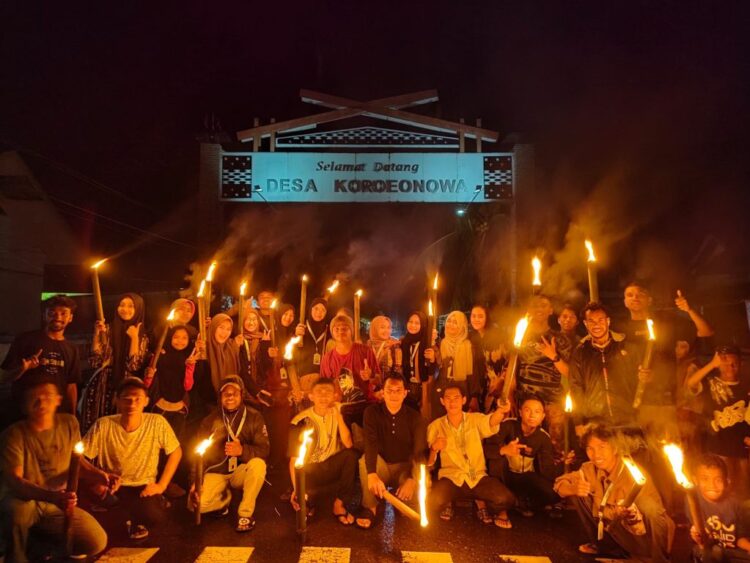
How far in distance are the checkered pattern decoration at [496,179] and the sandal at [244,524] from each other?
9.14m

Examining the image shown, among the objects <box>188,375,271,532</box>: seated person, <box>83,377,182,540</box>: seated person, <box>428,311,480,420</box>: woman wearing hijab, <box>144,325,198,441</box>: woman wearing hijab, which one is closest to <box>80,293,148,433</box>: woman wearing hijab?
<box>144,325,198,441</box>: woman wearing hijab

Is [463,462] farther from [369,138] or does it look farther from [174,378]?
[369,138]

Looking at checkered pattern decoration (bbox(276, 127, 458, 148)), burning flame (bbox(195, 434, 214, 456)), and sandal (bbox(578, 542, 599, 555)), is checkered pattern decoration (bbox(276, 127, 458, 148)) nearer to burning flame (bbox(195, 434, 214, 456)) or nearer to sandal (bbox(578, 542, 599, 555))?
burning flame (bbox(195, 434, 214, 456))

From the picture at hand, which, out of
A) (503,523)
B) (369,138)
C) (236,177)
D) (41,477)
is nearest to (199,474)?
(41,477)

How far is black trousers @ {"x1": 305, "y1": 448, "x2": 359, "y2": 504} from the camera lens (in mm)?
4668

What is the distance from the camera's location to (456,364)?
19.4 ft

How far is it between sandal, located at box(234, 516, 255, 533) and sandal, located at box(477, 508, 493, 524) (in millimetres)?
2204

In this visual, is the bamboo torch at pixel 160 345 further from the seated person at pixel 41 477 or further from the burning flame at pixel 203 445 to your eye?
the seated person at pixel 41 477

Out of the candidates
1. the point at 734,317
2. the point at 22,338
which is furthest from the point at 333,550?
the point at 734,317

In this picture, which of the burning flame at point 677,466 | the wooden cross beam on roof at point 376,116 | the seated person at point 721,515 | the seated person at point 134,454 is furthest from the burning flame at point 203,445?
the wooden cross beam on roof at point 376,116

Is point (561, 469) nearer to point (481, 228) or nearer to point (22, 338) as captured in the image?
point (22, 338)

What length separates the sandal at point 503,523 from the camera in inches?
173

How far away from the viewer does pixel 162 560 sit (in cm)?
371

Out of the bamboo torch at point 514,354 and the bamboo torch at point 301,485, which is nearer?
the bamboo torch at point 301,485
